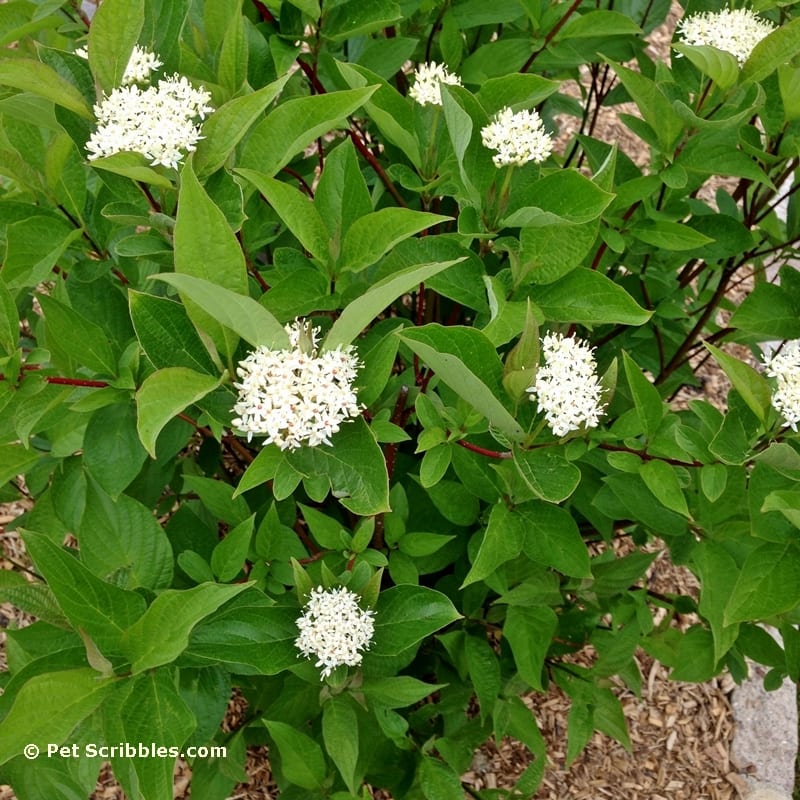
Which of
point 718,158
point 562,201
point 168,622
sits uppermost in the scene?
point 718,158

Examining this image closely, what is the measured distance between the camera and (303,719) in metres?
1.79

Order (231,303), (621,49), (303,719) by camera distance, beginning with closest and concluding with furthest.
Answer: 1. (231,303)
2. (303,719)
3. (621,49)

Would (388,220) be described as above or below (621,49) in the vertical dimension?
below

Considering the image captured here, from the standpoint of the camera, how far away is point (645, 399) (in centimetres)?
136

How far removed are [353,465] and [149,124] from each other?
0.57 m

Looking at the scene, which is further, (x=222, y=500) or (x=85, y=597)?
(x=222, y=500)

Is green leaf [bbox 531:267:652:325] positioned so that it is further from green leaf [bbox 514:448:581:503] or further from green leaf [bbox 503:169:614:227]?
green leaf [bbox 514:448:581:503]

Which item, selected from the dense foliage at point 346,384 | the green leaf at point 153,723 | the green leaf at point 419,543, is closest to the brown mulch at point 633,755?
the dense foliage at point 346,384

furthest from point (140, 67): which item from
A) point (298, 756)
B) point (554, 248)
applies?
point (298, 756)

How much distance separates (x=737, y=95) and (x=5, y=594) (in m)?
1.55

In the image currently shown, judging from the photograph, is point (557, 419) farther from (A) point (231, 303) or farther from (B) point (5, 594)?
(B) point (5, 594)

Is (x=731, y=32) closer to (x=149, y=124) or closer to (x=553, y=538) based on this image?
(x=553, y=538)

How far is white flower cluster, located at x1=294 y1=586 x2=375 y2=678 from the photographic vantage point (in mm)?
1446

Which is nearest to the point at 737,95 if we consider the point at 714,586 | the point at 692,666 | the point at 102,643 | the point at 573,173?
the point at 573,173
